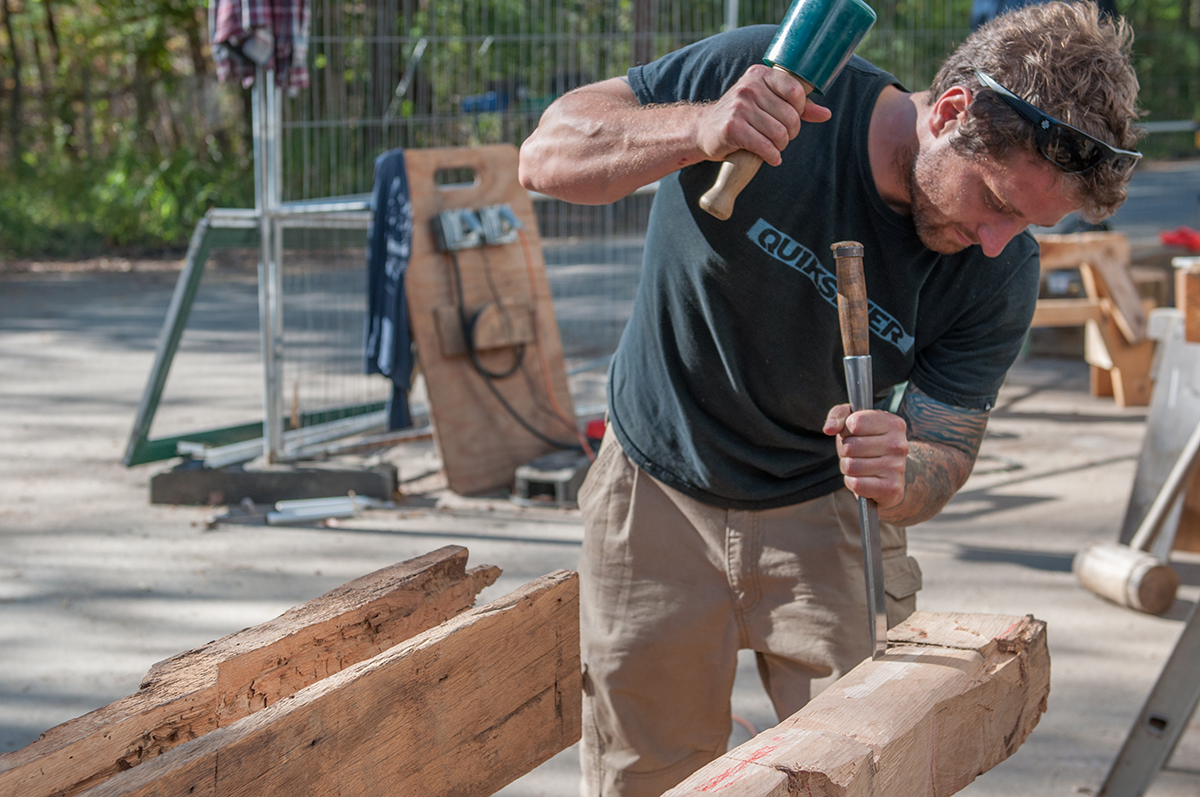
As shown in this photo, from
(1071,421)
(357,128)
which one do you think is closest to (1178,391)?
(1071,421)

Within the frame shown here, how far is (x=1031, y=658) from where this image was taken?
1553 millimetres

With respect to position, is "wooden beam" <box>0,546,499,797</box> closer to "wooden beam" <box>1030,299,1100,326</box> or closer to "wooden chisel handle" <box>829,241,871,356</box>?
"wooden chisel handle" <box>829,241,871,356</box>

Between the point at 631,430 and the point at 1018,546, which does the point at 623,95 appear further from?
the point at 1018,546

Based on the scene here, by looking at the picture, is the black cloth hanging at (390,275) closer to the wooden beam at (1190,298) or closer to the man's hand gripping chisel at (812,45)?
the wooden beam at (1190,298)

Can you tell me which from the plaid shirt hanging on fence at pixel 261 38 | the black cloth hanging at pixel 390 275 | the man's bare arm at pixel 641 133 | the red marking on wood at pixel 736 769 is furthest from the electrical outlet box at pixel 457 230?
the red marking on wood at pixel 736 769

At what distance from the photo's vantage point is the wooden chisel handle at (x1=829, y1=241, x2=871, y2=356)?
145 centimetres

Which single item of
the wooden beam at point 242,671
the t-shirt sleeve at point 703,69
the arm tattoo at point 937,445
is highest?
the t-shirt sleeve at point 703,69

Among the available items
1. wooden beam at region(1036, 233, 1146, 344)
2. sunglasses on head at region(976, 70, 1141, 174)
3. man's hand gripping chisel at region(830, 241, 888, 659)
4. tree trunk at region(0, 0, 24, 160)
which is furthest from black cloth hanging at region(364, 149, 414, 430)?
tree trunk at region(0, 0, 24, 160)

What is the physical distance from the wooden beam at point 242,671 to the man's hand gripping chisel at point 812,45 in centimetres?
71

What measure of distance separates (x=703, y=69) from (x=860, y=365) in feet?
1.93

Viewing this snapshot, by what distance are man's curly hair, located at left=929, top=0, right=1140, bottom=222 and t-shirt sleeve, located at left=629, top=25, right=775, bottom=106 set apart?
1.10 ft

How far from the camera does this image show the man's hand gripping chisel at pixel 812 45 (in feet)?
4.68

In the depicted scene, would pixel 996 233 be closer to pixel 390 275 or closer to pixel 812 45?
pixel 812 45

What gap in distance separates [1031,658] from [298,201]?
4175 millimetres
